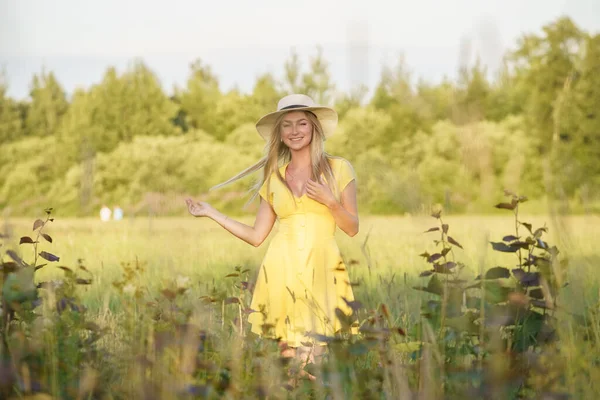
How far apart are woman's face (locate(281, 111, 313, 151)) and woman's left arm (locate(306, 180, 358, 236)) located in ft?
1.08

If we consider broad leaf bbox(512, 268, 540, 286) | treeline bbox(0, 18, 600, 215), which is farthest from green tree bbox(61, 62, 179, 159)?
broad leaf bbox(512, 268, 540, 286)

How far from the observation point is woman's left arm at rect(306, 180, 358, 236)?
3.85 m

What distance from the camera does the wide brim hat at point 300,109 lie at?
4.40 metres

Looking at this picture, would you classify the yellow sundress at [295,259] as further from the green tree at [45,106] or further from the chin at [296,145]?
the green tree at [45,106]

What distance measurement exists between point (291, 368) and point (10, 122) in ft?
106

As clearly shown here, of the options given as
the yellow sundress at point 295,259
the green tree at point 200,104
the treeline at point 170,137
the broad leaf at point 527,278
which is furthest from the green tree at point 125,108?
the broad leaf at point 527,278

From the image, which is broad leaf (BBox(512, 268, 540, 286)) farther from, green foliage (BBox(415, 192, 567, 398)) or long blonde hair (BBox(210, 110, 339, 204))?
long blonde hair (BBox(210, 110, 339, 204))

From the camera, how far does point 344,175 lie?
4355 millimetres

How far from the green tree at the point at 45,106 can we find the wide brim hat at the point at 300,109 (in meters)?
29.1

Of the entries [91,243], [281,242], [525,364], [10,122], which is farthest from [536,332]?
[10,122]

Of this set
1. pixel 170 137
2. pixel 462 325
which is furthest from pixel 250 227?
pixel 170 137

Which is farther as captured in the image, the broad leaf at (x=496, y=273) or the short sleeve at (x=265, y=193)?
the short sleeve at (x=265, y=193)

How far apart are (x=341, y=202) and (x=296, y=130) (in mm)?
458

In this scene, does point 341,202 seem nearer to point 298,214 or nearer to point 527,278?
point 298,214
